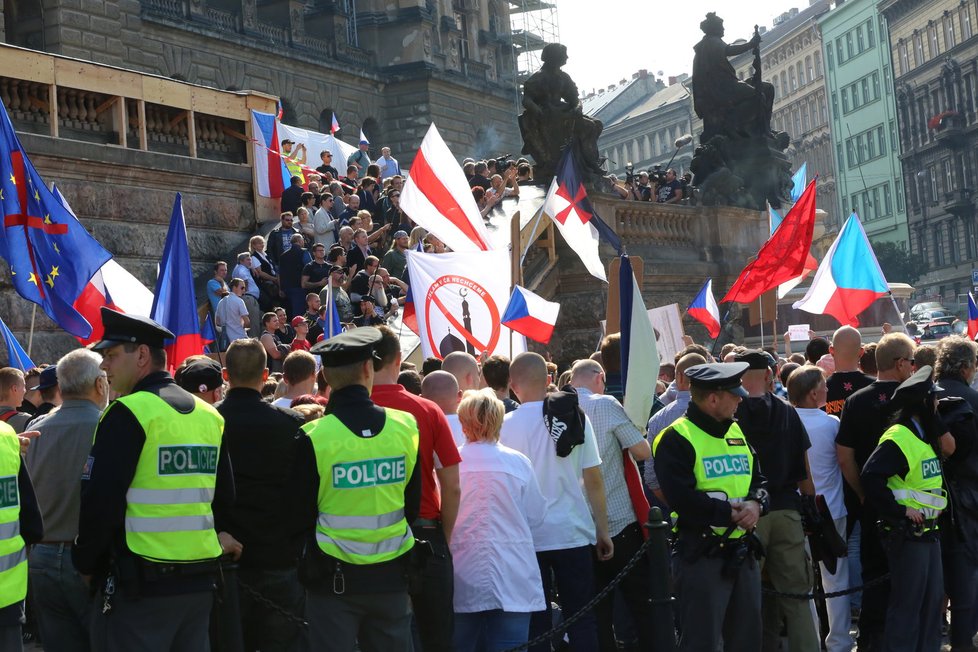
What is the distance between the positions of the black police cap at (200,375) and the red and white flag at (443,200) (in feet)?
20.2

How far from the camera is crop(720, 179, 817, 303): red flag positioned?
47.0 ft

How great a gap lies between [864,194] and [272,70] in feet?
189

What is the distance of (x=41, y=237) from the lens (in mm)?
10094

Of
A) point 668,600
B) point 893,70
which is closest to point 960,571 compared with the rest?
point 668,600

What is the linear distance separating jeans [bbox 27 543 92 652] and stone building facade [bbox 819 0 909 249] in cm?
8193

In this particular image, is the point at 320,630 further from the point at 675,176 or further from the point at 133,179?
the point at 675,176

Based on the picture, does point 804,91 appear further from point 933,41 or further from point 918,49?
point 933,41

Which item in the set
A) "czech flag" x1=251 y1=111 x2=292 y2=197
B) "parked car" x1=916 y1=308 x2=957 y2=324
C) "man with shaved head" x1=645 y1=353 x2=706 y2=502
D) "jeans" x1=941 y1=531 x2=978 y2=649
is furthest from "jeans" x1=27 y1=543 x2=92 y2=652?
"parked car" x1=916 y1=308 x2=957 y2=324

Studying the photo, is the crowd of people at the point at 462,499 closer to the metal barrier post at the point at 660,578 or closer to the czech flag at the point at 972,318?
the metal barrier post at the point at 660,578

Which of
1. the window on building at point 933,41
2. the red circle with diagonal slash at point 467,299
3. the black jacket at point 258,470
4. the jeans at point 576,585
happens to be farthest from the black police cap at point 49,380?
the window on building at point 933,41

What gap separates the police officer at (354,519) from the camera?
5512 mm

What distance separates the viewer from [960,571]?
25.3 ft

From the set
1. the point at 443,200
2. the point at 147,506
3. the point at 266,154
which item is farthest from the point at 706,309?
the point at 147,506

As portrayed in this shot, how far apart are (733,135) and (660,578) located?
1890cm
